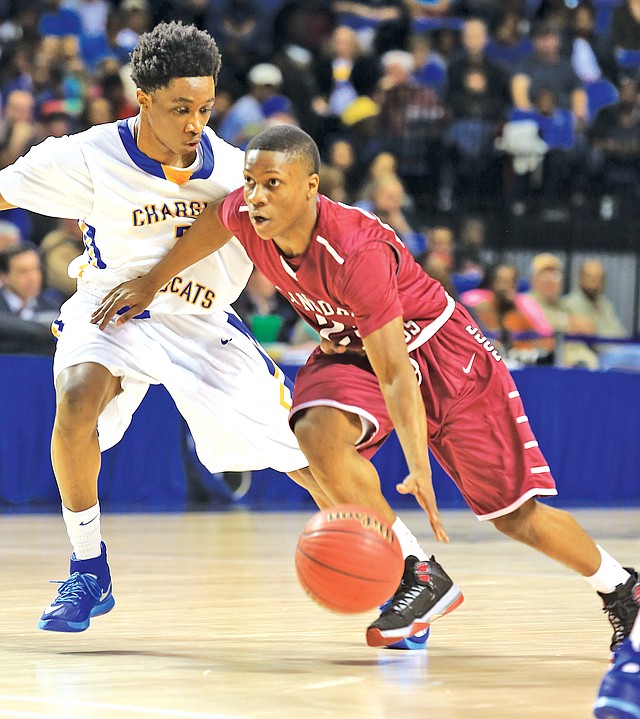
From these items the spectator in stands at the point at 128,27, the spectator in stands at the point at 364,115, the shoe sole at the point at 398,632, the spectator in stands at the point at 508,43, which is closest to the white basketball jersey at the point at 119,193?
the shoe sole at the point at 398,632

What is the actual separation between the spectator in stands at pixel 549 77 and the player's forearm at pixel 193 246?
34.2 feet

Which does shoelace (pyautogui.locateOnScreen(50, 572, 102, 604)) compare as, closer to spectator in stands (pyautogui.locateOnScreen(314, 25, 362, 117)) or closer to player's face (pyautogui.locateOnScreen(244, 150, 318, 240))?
player's face (pyautogui.locateOnScreen(244, 150, 318, 240))

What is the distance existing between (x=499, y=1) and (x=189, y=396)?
12.4m

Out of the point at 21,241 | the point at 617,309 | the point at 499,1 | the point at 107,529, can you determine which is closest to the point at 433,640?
the point at 107,529

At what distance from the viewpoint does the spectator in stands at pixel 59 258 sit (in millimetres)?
10336

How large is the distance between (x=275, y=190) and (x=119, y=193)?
946 mm

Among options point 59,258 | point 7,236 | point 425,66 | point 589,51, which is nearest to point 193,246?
point 59,258

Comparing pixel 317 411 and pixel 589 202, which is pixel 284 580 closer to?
pixel 317 411

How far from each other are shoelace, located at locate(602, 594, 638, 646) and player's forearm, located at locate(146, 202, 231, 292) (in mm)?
1684

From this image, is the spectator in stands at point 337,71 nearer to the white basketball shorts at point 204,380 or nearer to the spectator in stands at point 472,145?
the spectator in stands at point 472,145

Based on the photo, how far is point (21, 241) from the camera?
11.2 m

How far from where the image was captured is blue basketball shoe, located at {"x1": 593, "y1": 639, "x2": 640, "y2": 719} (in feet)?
10.3

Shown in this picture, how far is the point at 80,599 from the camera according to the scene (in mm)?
4738

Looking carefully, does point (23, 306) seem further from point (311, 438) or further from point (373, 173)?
point (311, 438)
